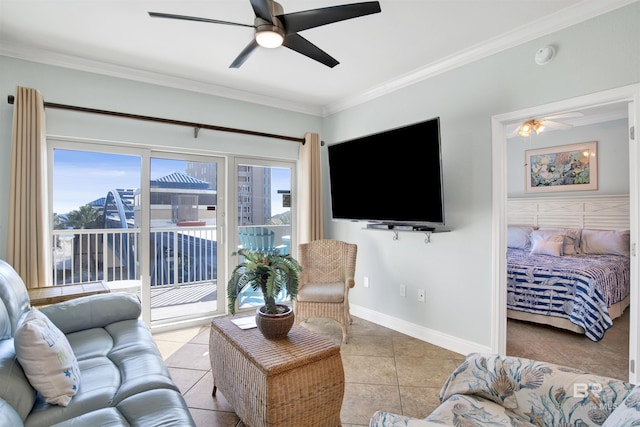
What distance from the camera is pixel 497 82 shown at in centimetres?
264

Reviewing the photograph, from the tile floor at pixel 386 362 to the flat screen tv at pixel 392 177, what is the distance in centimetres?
117

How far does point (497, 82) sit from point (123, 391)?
10.5ft

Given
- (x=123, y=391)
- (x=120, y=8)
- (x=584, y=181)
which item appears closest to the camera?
(x=123, y=391)

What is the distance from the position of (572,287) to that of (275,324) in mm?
3214

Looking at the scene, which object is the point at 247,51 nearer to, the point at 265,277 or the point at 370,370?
the point at 265,277

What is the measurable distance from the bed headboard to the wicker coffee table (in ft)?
15.8

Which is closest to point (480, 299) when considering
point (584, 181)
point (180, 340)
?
point (180, 340)

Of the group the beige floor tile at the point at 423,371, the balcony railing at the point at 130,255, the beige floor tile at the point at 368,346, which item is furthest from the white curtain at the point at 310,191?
the beige floor tile at the point at 423,371

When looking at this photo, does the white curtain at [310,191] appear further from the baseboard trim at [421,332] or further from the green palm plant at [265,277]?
the green palm plant at [265,277]

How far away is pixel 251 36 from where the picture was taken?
258cm

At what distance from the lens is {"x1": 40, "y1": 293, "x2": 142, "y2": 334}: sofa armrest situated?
2.11 m

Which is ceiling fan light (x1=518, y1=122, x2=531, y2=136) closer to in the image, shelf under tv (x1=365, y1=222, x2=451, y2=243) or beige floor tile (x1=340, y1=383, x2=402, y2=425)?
shelf under tv (x1=365, y1=222, x2=451, y2=243)

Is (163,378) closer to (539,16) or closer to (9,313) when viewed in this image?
(9,313)

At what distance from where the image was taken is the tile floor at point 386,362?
212cm
